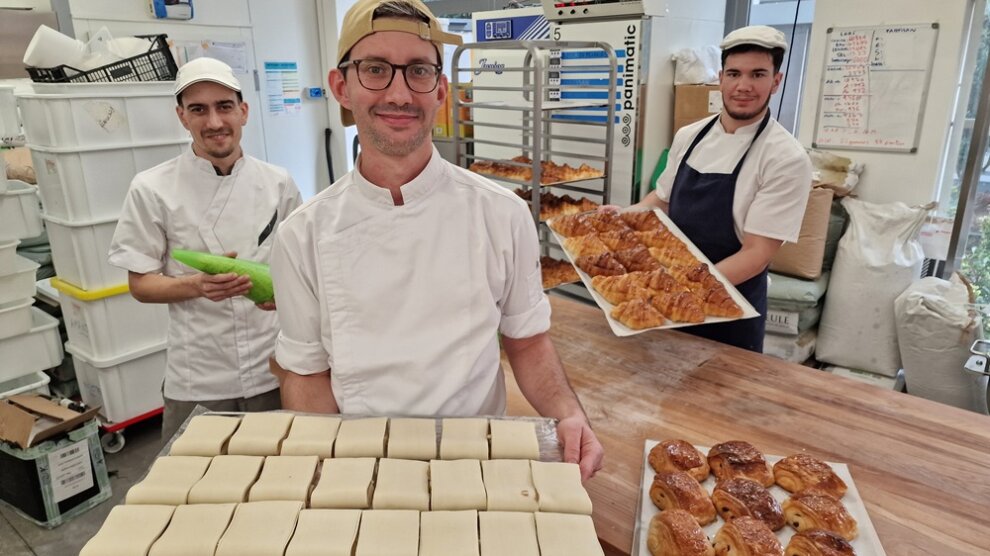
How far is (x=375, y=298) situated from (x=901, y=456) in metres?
1.27

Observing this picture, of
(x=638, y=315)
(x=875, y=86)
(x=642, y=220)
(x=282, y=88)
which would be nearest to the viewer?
(x=638, y=315)

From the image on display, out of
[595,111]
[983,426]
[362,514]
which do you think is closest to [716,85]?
[595,111]

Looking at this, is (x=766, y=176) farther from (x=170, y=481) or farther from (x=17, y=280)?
(x=17, y=280)

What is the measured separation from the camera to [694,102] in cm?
352

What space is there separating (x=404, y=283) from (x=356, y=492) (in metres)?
0.44

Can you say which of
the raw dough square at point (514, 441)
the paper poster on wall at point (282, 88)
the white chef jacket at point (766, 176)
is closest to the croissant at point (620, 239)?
the white chef jacket at point (766, 176)

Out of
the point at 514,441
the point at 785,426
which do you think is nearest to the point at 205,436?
the point at 514,441

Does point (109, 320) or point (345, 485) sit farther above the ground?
point (345, 485)

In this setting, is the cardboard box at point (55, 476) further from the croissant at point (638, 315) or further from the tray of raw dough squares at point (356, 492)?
the croissant at point (638, 315)

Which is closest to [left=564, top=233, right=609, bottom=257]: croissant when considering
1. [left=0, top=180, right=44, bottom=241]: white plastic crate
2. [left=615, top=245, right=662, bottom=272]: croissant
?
[left=615, top=245, right=662, bottom=272]: croissant

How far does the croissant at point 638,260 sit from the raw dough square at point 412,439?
51.0 inches

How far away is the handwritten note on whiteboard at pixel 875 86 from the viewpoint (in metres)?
3.17

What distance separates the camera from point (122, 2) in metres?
3.84

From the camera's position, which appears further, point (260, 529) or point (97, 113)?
point (97, 113)
